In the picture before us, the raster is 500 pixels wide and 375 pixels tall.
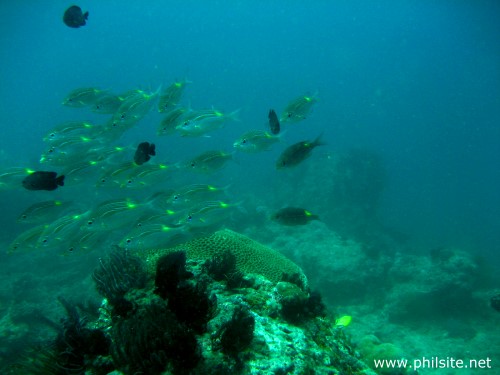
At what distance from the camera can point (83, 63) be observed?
19500 centimetres

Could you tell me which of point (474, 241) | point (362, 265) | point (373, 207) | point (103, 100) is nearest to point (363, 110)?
point (474, 241)

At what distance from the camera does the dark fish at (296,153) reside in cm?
458

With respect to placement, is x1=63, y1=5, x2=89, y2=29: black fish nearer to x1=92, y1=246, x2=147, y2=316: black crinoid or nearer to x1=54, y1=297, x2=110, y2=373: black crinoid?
x1=92, y1=246, x2=147, y2=316: black crinoid

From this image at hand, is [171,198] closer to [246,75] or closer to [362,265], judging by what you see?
[362,265]

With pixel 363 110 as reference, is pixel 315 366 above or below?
below

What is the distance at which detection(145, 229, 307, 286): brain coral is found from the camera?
5176 mm

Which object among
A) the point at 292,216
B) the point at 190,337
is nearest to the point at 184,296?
the point at 190,337

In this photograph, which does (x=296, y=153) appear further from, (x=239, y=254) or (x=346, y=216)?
(x=346, y=216)

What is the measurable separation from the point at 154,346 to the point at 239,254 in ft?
11.6

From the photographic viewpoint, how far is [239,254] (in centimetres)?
563

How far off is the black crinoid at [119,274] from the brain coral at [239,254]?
0.54 metres

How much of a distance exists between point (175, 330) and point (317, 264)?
44.5 ft

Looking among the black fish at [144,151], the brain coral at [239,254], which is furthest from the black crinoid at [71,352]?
the black fish at [144,151]

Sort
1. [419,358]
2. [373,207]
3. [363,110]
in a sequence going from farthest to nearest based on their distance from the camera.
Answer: [363,110], [373,207], [419,358]
